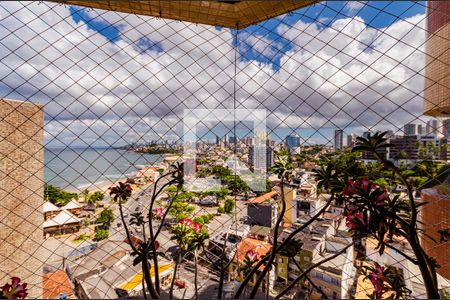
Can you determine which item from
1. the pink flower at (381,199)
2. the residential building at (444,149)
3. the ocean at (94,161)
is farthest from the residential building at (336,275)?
the ocean at (94,161)

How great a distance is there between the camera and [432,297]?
85cm

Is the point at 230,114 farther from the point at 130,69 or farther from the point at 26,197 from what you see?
the point at 26,197

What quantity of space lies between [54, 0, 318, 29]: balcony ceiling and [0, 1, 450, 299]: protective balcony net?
0.24 feet

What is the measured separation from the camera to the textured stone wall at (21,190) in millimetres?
1396

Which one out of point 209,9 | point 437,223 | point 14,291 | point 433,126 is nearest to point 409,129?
point 433,126

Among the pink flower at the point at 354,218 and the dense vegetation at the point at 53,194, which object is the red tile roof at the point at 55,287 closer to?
the dense vegetation at the point at 53,194

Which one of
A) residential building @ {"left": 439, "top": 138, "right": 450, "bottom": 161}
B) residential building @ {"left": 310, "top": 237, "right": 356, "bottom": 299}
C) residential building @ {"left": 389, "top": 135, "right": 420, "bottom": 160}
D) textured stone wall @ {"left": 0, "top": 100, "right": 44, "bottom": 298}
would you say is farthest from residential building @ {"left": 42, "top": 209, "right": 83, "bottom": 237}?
residential building @ {"left": 439, "top": 138, "right": 450, "bottom": 161}

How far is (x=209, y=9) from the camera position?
108 cm

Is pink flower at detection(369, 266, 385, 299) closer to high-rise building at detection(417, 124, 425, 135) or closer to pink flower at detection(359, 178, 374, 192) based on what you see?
pink flower at detection(359, 178, 374, 192)

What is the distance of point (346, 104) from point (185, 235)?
4.20 ft

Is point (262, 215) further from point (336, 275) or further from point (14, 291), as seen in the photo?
point (14, 291)

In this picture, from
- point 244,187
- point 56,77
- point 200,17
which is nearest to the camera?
point 200,17

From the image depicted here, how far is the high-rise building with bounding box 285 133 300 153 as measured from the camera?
1.24m

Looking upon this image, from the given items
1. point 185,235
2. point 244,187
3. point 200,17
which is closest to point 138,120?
point 200,17
